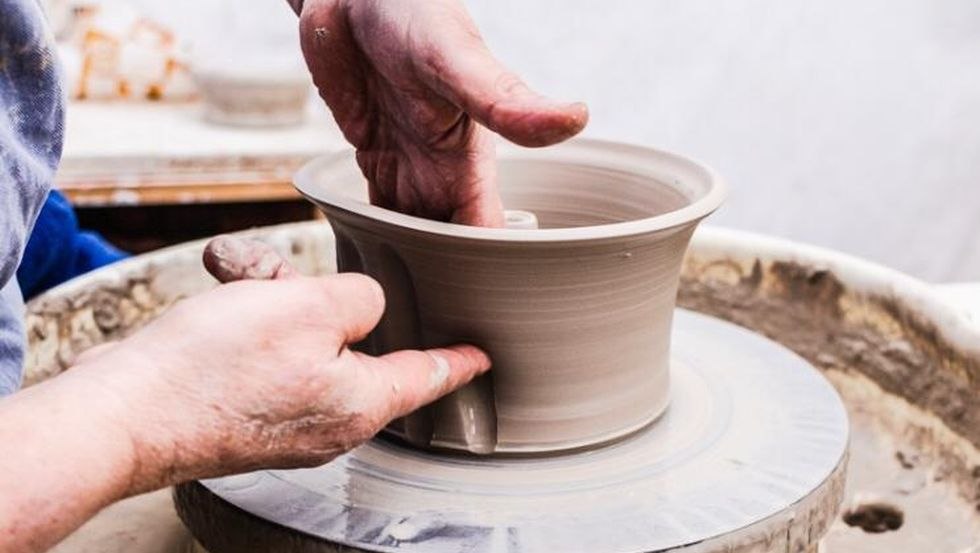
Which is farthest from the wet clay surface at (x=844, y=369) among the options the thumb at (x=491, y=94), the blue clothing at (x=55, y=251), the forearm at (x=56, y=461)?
the thumb at (x=491, y=94)

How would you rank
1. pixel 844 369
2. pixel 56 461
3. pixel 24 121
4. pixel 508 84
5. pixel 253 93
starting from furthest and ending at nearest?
pixel 253 93, pixel 844 369, pixel 24 121, pixel 508 84, pixel 56 461

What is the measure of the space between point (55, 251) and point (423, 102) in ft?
2.72

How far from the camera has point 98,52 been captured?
3.14 metres

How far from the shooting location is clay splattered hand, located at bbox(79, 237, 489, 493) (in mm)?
773

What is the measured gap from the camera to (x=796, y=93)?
3508 millimetres

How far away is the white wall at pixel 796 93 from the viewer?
3.40 meters

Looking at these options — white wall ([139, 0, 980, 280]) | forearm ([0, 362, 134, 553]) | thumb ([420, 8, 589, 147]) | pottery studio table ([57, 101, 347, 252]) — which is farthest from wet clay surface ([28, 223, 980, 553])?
white wall ([139, 0, 980, 280])

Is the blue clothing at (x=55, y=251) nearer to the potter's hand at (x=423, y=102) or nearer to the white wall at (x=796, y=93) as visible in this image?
the potter's hand at (x=423, y=102)

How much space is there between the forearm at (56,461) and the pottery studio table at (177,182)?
1800 mm

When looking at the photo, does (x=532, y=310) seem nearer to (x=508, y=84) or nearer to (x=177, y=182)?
(x=508, y=84)

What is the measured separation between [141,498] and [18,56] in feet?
1.97

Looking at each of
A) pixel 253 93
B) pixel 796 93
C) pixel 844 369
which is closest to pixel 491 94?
pixel 844 369

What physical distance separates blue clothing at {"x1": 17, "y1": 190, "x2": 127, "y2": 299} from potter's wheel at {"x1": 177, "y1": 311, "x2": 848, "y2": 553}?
707mm

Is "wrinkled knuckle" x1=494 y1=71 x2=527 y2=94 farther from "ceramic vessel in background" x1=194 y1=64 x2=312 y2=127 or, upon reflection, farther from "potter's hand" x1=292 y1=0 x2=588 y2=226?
"ceramic vessel in background" x1=194 y1=64 x2=312 y2=127
